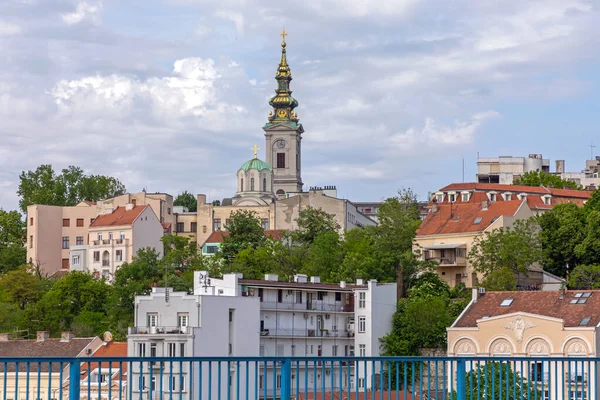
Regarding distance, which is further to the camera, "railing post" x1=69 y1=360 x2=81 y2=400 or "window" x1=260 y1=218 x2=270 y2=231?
"window" x1=260 y1=218 x2=270 y2=231

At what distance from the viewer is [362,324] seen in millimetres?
75375

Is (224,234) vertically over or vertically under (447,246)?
over

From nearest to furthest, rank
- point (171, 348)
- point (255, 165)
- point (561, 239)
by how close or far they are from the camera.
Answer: point (171, 348)
point (561, 239)
point (255, 165)

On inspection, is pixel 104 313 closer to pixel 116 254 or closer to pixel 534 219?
pixel 116 254

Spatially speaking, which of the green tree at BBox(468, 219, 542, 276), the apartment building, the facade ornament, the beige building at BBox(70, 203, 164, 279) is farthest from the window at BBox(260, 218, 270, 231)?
the facade ornament

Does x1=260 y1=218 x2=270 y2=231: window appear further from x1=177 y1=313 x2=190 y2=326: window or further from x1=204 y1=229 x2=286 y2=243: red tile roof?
x1=177 y1=313 x2=190 y2=326: window

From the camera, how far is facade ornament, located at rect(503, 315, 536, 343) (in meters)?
65.4

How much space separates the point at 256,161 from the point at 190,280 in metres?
53.7

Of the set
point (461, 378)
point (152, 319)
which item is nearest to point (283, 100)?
point (152, 319)

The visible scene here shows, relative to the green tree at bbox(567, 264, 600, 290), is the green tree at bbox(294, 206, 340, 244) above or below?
above

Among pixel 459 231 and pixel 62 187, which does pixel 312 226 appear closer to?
pixel 459 231

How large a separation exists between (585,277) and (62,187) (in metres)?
70.2

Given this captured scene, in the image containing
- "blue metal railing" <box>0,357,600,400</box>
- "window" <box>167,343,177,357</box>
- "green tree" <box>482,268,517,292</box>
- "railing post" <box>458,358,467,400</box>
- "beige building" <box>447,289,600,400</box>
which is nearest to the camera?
"blue metal railing" <box>0,357,600,400</box>

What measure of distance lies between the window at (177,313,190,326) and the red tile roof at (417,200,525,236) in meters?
24.1
